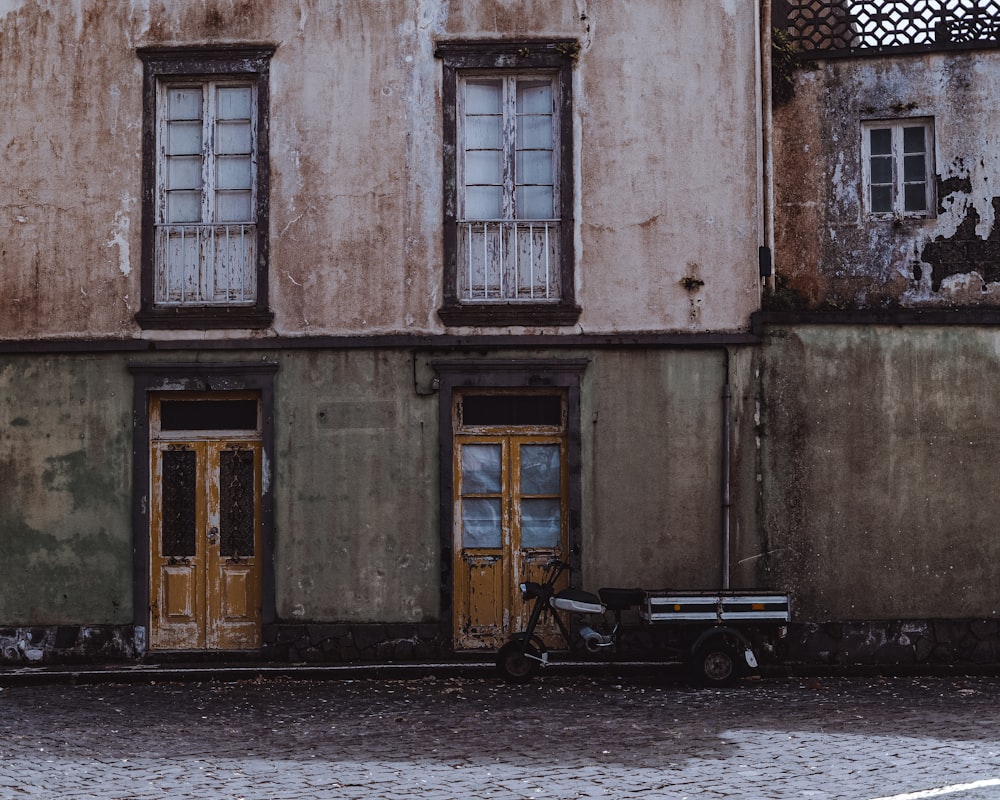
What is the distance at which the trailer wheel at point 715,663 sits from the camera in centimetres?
1183

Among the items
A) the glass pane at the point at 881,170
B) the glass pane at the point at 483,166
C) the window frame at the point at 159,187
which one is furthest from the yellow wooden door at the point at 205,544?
the glass pane at the point at 881,170

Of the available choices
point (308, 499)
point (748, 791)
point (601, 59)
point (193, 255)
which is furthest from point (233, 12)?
point (748, 791)

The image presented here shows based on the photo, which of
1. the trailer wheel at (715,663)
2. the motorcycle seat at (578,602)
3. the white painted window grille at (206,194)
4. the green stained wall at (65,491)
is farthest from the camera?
the white painted window grille at (206,194)

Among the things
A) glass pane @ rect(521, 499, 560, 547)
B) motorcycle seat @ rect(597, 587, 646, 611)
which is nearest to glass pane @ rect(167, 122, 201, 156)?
glass pane @ rect(521, 499, 560, 547)

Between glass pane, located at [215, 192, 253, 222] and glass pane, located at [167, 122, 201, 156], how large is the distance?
550mm

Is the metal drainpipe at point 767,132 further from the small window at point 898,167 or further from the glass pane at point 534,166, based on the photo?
the glass pane at point 534,166

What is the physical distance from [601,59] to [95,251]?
5574 millimetres

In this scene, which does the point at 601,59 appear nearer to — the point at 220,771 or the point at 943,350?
the point at 943,350

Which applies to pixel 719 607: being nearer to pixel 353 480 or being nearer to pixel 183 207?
pixel 353 480

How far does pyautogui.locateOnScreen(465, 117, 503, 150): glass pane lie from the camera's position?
1368 centimetres

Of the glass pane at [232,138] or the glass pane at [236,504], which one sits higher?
the glass pane at [232,138]

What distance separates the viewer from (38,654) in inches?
526

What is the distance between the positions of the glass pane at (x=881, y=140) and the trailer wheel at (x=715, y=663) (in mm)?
5486

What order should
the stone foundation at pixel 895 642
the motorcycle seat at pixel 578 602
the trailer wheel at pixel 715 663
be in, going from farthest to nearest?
the stone foundation at pixel 895 642
the motorcycle seat at pixel 578 602
the trailer wheel at pixel 715 663
